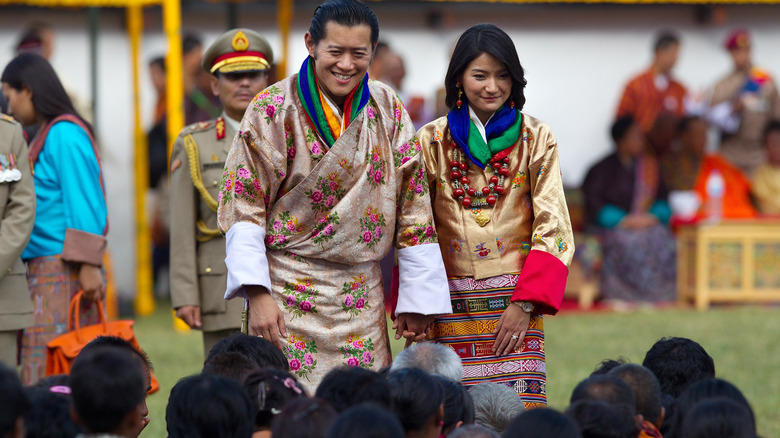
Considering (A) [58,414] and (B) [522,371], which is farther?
(B) [522,371]

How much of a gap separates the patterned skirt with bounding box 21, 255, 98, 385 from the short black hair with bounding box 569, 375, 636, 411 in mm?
2664

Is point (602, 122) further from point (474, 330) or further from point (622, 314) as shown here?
point (474, 330)

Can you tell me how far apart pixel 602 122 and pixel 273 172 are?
8347mm

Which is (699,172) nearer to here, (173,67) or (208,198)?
(173,67)

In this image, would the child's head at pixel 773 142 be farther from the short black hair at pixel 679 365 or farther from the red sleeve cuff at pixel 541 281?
the red sleeve cuff at pixel 541 281

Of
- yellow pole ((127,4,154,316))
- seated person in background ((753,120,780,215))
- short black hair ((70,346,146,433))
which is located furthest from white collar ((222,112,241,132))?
seated person in background ((753,120,780,215))

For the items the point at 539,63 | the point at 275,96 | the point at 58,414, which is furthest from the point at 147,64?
the point at 58,414

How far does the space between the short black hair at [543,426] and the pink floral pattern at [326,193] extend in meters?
1.22

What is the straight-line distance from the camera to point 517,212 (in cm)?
400

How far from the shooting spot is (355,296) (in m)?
3.77

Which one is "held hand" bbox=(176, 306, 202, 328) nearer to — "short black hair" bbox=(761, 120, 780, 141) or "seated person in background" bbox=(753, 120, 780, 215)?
"seated person in background" bbox=(753, 120, 780, 215)

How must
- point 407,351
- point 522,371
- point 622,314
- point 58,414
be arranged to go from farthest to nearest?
point 622,314 → point 522,371 → point 407,351 → point 58,414

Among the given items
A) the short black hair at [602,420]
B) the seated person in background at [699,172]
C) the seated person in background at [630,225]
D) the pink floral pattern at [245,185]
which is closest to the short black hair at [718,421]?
the short black hair at [602,420]

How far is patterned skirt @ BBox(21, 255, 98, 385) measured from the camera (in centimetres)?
486
